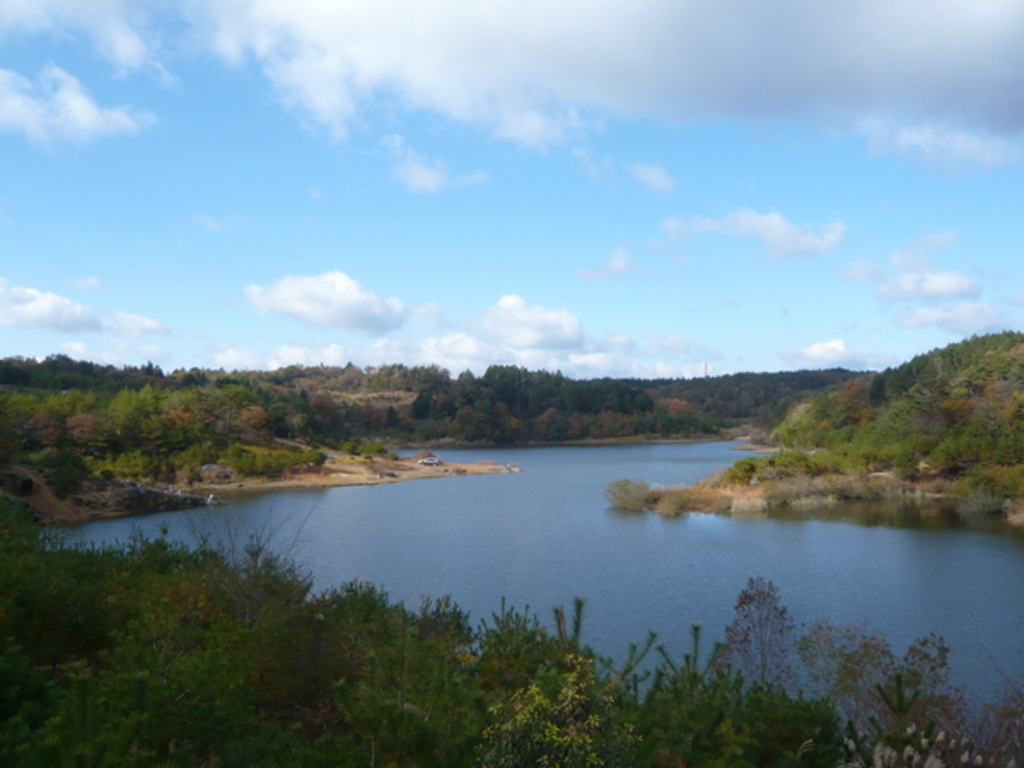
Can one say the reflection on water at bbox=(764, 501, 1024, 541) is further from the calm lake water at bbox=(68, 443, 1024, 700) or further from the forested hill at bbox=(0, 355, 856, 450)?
the forested hill at bbox=(0, 355, 856, 450)

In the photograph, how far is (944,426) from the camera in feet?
151

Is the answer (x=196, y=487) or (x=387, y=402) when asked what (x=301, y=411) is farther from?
(x=387, y=402)

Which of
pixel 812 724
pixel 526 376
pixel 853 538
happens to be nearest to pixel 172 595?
pixel 812 724

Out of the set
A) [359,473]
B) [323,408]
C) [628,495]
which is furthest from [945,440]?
[323,408]

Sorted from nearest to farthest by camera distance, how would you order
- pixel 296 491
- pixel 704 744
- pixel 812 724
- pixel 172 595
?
pixel 704 744, pixel 812 724, pixel 172 595, pixel 296 491

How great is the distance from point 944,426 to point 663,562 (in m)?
28.1

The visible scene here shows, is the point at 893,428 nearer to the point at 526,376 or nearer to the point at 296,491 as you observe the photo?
the point at 296,491

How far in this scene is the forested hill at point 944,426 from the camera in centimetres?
3897

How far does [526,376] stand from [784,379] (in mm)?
56216

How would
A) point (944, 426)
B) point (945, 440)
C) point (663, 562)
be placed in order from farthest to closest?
point (944, 426), point (945, 440), point (663, 562)

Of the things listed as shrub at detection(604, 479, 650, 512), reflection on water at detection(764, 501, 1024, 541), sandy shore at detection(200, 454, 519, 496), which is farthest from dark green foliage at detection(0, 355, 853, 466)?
reflection on water at detection(764, 501, 1024, 541)

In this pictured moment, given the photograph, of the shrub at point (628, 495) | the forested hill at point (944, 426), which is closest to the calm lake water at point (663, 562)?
the shrub at point (628, 495)

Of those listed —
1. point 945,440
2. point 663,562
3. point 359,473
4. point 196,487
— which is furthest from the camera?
point 359,473

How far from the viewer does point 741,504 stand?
1517 inches
